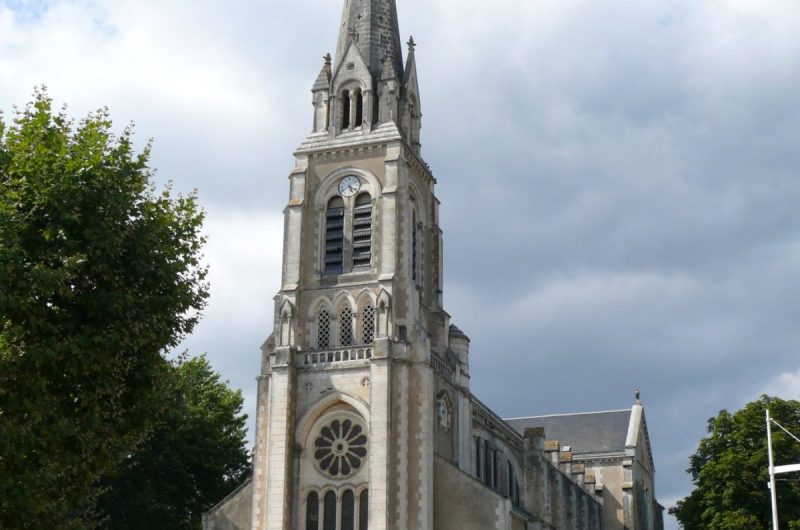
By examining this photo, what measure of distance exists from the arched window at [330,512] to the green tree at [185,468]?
7.63 m

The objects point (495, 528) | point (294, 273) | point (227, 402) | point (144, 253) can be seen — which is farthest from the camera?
point (227, 402)

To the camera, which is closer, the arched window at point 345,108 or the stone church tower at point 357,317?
the stone church tower at point 357,317

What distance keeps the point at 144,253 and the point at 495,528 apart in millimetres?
21720

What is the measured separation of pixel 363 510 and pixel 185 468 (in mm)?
11589

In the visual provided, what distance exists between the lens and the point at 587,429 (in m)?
71.3

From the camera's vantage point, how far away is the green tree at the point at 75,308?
2056 centimetres

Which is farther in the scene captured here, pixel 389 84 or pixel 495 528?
pixel 389 84

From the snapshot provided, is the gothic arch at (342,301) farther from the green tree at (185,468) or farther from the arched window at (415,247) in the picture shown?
the green tree at (185,468)

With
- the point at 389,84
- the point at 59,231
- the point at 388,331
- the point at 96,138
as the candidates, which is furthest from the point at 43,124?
the point at 389,84

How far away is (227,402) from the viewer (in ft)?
177

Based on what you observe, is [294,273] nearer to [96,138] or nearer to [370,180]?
[370,180]

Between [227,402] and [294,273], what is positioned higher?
[294,273]

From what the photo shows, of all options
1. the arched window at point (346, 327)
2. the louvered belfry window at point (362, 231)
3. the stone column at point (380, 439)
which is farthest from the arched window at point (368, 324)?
the louvered belfry window at point (362, 231)

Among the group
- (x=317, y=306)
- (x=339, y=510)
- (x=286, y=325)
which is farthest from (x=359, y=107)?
(x=339, y=510)
